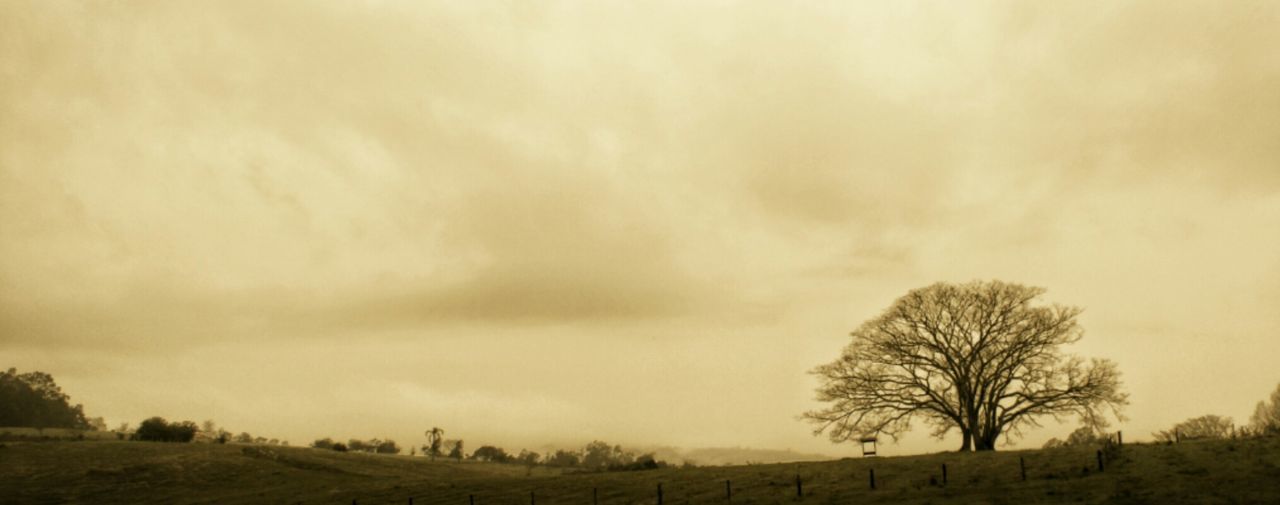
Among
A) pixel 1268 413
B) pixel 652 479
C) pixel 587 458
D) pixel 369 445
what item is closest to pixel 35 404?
pixel 369 445

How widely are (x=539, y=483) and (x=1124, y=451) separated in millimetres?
33776

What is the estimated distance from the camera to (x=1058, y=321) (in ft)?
171

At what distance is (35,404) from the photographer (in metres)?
142

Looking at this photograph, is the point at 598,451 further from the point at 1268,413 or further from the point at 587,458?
the point at 1268,413

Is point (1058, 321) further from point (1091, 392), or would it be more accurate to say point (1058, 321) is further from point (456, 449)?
point (456, 449)

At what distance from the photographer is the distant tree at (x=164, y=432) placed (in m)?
91.2

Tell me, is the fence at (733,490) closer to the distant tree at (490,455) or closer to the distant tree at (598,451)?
the distant tree at (490,455)

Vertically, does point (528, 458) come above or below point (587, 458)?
above

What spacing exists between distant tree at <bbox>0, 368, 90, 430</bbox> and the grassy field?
72219 mm

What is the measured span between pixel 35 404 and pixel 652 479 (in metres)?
147

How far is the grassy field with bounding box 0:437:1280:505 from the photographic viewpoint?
28.6 m

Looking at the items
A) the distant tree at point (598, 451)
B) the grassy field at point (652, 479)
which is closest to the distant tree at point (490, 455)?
the grassy field at point (652, 479)

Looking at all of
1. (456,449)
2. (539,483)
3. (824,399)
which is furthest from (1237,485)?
(456,449)

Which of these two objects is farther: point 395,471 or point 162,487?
point 395,471
